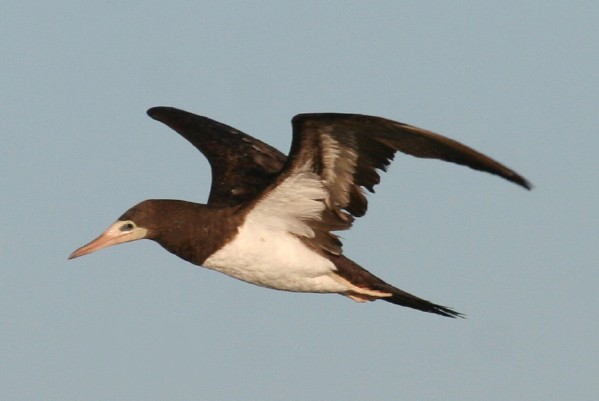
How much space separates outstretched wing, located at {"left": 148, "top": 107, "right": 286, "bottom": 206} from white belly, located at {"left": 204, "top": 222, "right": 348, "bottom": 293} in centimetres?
55

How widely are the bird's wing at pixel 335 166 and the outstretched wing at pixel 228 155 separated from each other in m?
0.53

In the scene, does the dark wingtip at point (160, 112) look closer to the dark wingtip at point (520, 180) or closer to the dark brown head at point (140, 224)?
the dark brown head at point (140, 224)

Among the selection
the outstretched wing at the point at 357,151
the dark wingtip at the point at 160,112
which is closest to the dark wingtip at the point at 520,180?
the outstretched wing at the point at 357,151

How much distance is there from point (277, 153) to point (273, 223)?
2.48 m

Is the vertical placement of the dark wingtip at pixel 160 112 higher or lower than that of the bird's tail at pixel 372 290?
higher

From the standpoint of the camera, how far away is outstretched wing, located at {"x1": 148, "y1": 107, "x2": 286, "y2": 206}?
1401 centimetres

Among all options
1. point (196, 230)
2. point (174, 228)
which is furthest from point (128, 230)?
point (196, 230)

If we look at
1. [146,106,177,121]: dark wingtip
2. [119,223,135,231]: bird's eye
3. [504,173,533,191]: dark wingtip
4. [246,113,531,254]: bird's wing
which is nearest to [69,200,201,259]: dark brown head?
[119,223,135,231]: bird's eye

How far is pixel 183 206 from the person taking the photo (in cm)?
1270

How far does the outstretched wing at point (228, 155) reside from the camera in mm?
14008

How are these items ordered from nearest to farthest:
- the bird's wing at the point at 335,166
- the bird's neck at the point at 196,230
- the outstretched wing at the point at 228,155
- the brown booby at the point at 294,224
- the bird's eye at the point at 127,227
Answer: the bird's wing at the point at 335,166
the brown booby at the point at 294,224
the bird's neck at the point at 196,230
the bird's eye at the point at 127,227
the outstretched wing at the point at 228,155

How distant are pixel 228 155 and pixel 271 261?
238 centimetres

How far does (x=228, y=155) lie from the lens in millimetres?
14852

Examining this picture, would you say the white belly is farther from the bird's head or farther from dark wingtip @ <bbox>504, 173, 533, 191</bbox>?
dark wingtip @ <bbox>504, 173, 533, 191</bbox>
